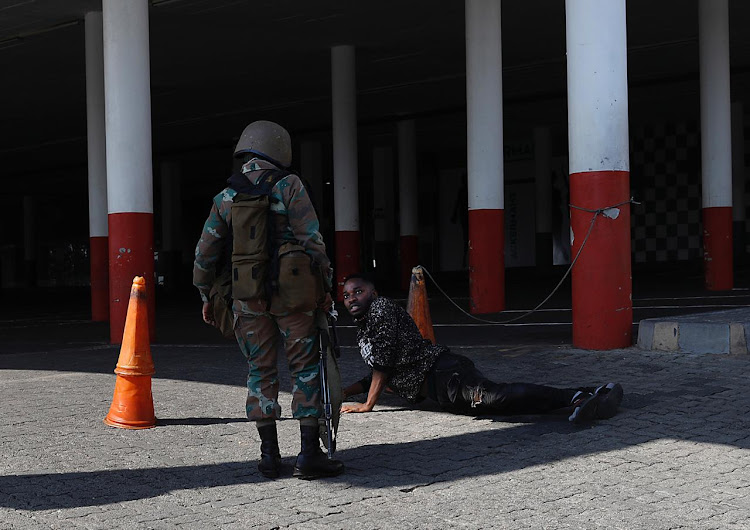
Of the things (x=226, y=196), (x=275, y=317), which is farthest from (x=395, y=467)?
(x=226, y=196)

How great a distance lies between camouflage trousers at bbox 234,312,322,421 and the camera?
13.8ft

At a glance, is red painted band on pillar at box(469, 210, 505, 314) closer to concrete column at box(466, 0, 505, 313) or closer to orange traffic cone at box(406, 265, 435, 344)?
concrete column at box(466, 0, 505, 313)

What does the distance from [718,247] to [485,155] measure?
519 centimetres

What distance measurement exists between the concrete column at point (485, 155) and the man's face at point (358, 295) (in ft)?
25.5

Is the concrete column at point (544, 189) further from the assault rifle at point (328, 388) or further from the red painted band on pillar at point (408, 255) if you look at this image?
the assault rifle at point (328, 388)

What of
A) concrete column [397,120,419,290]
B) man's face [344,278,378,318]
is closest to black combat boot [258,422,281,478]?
man's face [344,278,378,318]

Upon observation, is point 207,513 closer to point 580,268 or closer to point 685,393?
point 685,393

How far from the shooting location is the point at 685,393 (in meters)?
5.91

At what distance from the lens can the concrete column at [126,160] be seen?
33.9 ft

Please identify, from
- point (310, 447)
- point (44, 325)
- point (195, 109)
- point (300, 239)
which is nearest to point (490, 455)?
point (310, 447)

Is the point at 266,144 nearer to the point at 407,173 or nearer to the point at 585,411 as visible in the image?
the point at 585,411

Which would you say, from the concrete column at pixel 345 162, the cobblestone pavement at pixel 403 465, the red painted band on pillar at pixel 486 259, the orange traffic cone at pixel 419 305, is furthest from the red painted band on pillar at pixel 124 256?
the concrete column at pixel 345 162

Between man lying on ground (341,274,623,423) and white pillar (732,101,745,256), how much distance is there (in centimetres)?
2054

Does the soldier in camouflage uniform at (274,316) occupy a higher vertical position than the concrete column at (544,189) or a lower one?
lower
